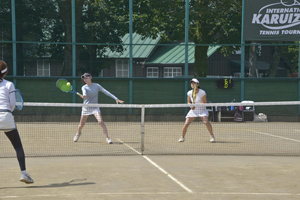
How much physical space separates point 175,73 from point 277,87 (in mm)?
7358

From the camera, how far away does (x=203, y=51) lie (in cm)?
2102

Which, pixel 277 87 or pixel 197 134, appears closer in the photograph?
pixel 197 134

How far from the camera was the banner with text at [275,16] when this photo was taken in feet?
64.8

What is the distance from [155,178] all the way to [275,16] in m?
14.5

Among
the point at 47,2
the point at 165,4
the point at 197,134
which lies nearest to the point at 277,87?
the point at 165,4

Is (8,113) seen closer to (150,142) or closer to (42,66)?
(150,142)

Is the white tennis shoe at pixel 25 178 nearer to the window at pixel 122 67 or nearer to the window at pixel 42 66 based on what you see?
the window at pixel 42 66

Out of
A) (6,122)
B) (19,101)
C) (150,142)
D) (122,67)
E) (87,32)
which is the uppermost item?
(87,32)

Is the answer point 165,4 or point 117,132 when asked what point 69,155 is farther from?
point 165,4

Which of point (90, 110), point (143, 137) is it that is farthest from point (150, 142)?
point (143, 137)

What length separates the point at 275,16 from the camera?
779 inches

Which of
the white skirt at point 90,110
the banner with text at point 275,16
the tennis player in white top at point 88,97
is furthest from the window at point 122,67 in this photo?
the white skirt at point 90,110

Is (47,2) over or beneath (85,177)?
over

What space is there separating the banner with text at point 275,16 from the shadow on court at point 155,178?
37.4 ft
